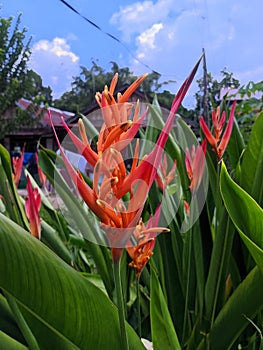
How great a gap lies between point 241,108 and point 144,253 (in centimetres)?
166

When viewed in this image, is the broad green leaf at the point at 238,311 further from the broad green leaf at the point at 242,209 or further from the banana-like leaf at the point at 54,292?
the banana-like leaf at the point at 54,292

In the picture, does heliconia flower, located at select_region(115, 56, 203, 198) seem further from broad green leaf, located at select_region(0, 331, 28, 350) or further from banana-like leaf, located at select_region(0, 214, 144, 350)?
broad green leaf, located at select_region(0, 331, 28, 350)

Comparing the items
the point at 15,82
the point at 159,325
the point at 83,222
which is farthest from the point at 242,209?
the point at 15,82

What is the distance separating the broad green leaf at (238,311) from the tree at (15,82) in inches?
106

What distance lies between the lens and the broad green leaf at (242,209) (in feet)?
1.16

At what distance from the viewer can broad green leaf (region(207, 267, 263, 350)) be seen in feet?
1.34

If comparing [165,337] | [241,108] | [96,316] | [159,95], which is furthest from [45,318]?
[241,108]

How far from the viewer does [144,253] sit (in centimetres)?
38

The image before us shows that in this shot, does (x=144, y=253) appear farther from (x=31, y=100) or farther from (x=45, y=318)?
(x=31, y=100)

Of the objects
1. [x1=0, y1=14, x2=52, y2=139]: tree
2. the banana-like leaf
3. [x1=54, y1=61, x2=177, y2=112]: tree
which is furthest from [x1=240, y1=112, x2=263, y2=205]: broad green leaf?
[x1=0, y1=14, x2=52, y2=139]: tree

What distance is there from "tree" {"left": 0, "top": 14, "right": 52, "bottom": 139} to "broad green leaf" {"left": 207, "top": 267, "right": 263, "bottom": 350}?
2688 millimetres

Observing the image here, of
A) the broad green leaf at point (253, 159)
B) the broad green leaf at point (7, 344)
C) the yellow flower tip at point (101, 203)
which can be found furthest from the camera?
the broad green leaf at point (253, 159)

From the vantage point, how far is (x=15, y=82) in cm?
468

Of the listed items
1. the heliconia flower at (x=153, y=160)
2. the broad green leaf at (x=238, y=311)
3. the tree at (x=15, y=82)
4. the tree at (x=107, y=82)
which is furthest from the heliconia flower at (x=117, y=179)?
the tree at (x=15, y=82)
